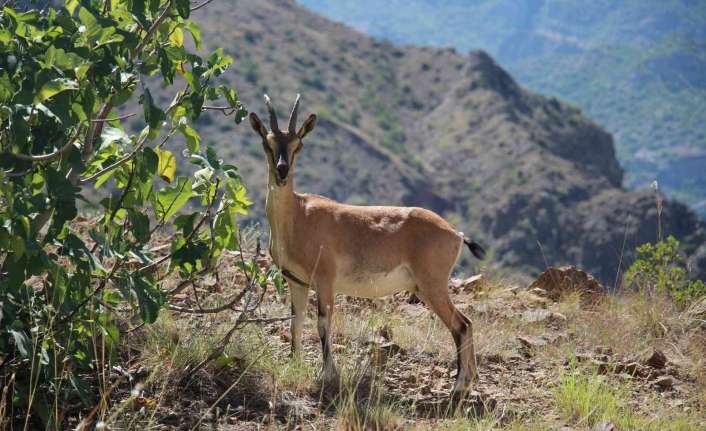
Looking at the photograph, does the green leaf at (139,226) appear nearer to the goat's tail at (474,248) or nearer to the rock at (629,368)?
the goat's tail at (474,248)

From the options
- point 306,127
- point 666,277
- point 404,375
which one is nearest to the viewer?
point 404,375

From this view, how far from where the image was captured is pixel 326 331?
26.7 feet

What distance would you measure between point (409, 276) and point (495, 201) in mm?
98747

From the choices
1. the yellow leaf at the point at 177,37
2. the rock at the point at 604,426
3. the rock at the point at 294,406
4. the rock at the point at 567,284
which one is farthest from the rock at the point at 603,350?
the yellow leaf at the point at 177,37

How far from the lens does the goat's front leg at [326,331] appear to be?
308 inches

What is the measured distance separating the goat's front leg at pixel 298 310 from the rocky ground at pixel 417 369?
15 centimetres

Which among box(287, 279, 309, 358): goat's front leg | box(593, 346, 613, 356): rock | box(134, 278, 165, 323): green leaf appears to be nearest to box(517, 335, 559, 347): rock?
box(593, 346, 613, 356): rock

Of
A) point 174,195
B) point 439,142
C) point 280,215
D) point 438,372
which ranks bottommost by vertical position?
point 439,142

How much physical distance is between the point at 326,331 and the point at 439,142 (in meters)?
116

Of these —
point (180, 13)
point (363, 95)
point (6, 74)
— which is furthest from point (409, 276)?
point (363, 95)

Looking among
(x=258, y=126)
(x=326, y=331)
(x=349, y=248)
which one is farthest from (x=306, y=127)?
(x=326, y=331)

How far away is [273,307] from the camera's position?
940cm

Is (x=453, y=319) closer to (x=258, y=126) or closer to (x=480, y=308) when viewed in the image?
(x=480, y=308)

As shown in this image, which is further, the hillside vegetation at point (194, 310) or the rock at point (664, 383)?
the rock at point (664, 383)
